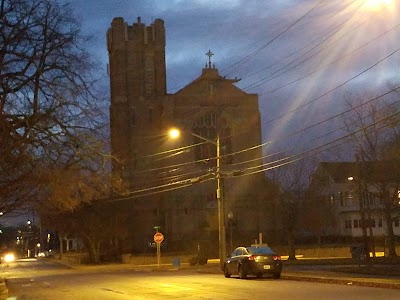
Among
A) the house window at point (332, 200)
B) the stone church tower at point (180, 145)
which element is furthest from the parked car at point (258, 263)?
the house window at point (332, 200)

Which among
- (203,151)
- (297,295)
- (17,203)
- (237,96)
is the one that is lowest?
(297,295)

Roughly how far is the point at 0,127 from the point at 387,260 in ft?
86.7

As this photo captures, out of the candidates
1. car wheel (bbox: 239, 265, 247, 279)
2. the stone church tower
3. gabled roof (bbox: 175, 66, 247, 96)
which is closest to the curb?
car wheel (bbox: 239, 265, 247, 279)

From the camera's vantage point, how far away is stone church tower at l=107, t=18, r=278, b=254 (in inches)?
2854

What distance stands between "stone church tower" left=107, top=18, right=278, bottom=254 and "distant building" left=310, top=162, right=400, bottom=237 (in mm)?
7053

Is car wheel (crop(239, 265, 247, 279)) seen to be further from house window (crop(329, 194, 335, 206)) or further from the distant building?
house window (crop(329, 194, 335, 206))

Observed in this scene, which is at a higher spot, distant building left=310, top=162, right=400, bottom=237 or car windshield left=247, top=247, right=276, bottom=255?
distant building left=310, top=162, right=400, bottom=237

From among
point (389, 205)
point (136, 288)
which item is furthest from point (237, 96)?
point (136, 288)

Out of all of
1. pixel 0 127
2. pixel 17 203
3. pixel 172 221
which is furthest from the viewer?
pixel 172 221

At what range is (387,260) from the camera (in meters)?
36.9

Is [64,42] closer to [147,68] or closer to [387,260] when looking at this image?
[387,260]

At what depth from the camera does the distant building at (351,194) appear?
127ft

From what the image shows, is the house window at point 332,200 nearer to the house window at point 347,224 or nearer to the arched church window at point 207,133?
the house window at point 347,224

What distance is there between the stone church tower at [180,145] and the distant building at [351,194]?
23.1 feet
